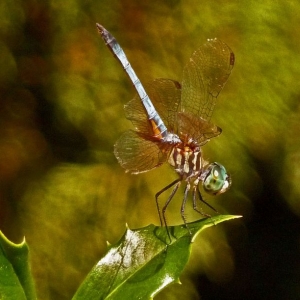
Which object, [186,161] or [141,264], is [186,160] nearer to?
[186,161]

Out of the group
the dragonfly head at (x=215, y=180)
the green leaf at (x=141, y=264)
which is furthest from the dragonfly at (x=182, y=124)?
the green leaf at (x=141, y=264)

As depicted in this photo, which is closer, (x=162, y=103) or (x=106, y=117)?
(x=162, y=103)

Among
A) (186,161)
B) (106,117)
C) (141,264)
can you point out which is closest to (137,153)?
(186,161)

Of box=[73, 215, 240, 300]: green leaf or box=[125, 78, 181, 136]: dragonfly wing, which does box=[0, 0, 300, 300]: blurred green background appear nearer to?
box=[125, 78, 181, 136]: dragonfly wing

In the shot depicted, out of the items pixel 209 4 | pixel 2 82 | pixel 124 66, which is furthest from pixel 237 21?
pixel 2 82

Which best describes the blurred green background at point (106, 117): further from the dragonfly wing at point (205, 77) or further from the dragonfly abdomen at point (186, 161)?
the dragonfly abdomen at point (186, 161)

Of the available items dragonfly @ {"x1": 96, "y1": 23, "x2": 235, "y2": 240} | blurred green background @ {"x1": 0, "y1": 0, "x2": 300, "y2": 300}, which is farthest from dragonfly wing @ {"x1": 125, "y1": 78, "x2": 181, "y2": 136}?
blurred green background @ {"x1": 0, "y1": 0, "x2": 300, "y2": 300}

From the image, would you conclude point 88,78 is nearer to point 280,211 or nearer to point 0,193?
point 0,193
